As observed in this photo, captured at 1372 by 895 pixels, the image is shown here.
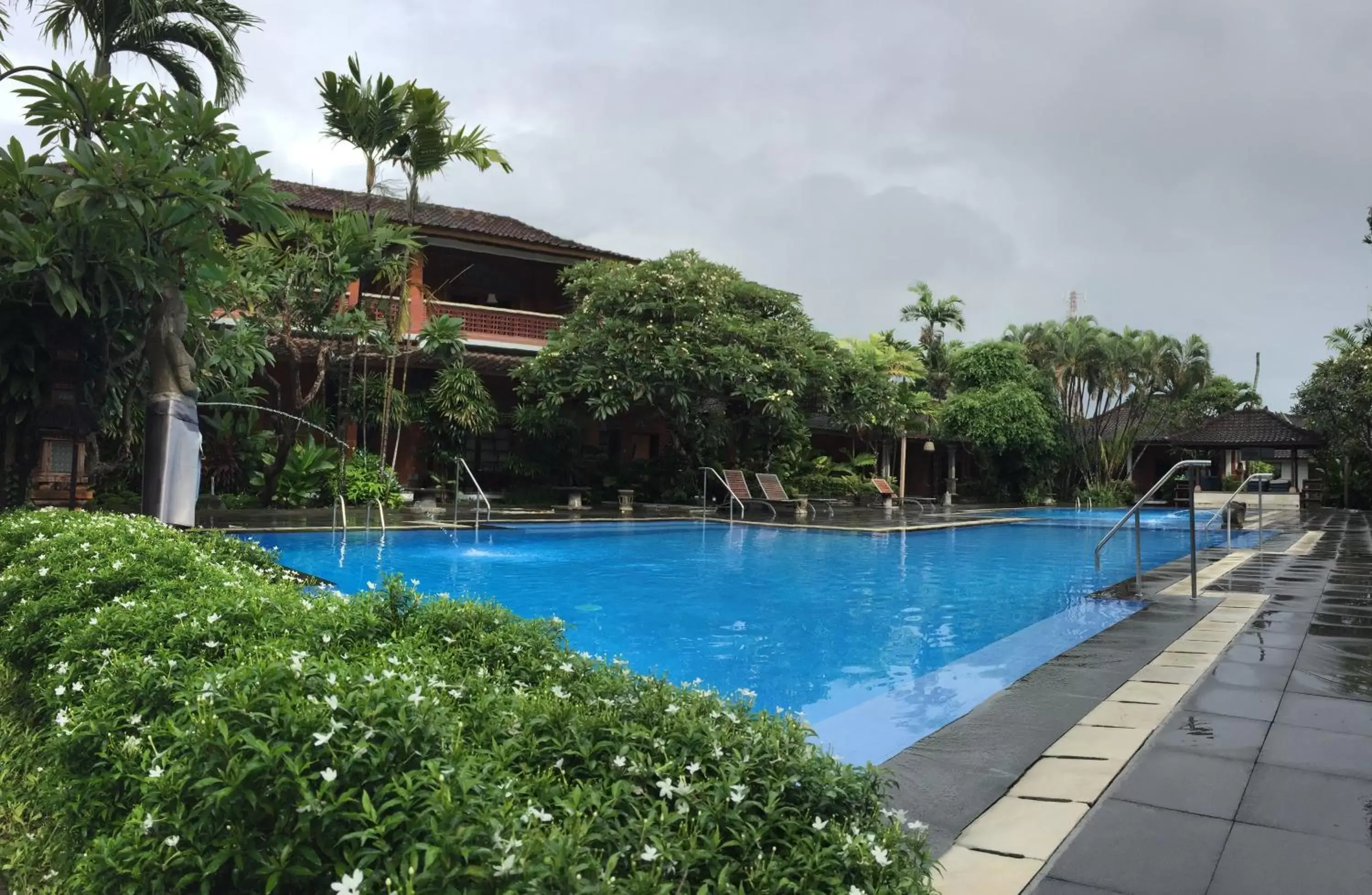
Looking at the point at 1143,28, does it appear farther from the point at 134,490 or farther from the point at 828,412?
the point at 134,490

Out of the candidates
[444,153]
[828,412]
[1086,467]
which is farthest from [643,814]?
[1086,467]

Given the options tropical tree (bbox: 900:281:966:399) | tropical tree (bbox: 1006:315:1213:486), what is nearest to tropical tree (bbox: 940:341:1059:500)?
tropical tree (bbox: 1006:315:1213:486)

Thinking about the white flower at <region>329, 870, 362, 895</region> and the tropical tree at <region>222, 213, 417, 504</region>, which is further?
the tropical tree at <region>222, 213, 417, 504</region>

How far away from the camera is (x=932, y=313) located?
1321 inches

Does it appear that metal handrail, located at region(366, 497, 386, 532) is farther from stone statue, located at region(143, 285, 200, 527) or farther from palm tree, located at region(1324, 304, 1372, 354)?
palm tree, located at region(1324, 304, 1372, 354)

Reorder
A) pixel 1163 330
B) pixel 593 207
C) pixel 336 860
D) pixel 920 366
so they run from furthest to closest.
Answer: pixel 593 207 < pixel 1163 330 < pixel 920 366 < pixel 336 860

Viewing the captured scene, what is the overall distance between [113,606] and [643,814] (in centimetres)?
276

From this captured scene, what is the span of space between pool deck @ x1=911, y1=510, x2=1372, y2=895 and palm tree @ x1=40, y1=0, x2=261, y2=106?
12792mm

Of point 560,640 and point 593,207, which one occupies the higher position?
point 593,207

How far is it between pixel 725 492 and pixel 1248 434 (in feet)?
69.3

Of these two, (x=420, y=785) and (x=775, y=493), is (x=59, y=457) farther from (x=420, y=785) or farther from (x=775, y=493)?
(x=420, y=785)

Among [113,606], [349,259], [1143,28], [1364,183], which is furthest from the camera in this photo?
[1364,183]

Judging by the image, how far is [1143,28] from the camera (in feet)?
39.6

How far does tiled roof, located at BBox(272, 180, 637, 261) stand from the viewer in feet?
66.6
